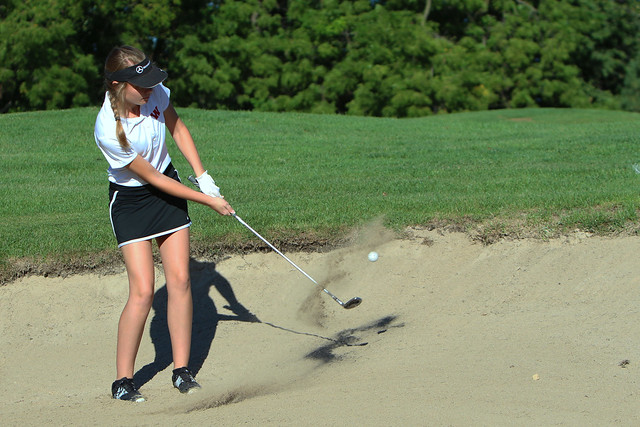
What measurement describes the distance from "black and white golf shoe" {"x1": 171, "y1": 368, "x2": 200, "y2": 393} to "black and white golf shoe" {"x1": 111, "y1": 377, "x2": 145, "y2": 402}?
26 cm

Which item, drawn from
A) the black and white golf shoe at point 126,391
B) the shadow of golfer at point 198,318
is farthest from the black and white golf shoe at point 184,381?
the shadow of golfer at point 198,318

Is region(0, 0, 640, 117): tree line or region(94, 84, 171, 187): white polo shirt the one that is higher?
region(94, 84, 171, 187): white polo shirt

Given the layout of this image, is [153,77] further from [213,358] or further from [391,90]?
[391,90]

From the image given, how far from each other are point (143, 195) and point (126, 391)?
A: 135 centimetres

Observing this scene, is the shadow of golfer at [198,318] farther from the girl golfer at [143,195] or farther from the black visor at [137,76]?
the black visor at [137,76]

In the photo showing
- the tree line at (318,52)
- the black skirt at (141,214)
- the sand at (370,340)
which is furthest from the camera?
the tree line at (318,52)

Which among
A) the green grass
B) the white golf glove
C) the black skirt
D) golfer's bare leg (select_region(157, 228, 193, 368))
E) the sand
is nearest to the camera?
the sand

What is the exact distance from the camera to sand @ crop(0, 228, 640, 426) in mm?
4840

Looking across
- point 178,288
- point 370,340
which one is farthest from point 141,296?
point 370,340

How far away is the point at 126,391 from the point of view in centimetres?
535

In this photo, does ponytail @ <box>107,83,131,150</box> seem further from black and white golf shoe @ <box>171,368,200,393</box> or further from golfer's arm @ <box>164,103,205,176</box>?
black and white golf shoe @ <box>171,368,200,393</box>

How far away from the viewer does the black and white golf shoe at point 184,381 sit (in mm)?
5461

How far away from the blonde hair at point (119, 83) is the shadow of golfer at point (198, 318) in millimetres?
2049

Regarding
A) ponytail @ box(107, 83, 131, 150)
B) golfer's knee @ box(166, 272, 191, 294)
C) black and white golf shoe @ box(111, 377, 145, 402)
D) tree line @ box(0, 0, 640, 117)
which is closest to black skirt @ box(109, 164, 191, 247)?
golfer's knee @ box(166, 272, 191, 294)
